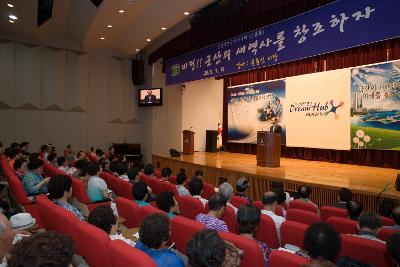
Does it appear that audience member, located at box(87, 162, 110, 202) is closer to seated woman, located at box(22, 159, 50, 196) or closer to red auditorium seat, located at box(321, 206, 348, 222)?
seated woman, located at box(22, 159, 50, 196)

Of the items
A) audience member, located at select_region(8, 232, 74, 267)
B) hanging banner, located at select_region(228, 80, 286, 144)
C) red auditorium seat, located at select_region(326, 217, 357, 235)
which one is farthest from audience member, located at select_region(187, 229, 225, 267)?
hanging banner, located at select_region(228, 80, 286, 144)

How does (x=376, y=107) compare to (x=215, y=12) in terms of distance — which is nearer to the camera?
(x=215, y=12)

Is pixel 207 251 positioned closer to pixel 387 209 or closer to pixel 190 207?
pixel 190 207

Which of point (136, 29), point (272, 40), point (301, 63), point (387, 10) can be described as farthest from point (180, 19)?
point (387, 10)

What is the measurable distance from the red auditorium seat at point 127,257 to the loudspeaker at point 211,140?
30.9ft

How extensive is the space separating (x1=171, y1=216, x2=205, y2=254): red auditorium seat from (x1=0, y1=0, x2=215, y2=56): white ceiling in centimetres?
529

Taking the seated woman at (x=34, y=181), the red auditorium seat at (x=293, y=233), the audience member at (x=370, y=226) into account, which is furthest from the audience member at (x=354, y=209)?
the seated woman at (x=34, y=181)

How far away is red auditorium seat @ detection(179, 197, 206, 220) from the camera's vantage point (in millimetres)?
2896

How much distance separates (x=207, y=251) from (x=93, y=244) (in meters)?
0.74

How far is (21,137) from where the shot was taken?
8906 mm

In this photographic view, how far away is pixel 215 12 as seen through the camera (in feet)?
20.1

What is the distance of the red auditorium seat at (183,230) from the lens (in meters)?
1.97

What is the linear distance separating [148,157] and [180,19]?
15.7ft

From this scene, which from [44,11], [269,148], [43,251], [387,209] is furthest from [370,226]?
[44,11]
